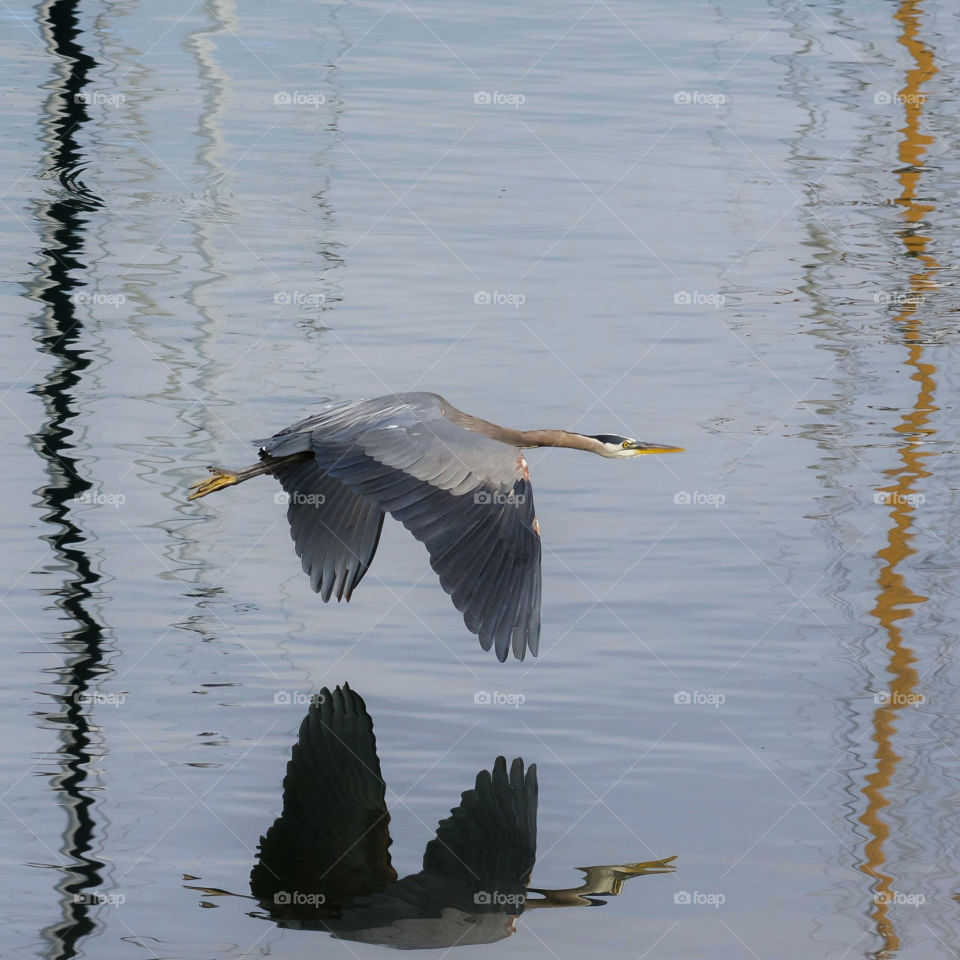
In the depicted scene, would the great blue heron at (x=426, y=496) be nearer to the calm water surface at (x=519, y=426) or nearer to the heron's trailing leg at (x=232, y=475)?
the heron's trailing leg at (x=232, y=475)

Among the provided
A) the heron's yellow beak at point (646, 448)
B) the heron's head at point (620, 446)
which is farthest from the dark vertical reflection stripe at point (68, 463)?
the heron's yellow beak at point (646, 448)

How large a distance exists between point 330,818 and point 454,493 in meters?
1.55

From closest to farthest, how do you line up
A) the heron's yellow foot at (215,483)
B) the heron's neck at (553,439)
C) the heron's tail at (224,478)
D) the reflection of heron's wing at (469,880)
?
the reflection of heron's wing at (469,880) < the heron's tail at (224,478) < the heron's yellow foot at (215,483) < the heron's neck at (553,439)

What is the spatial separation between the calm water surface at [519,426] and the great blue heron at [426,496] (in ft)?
1.03

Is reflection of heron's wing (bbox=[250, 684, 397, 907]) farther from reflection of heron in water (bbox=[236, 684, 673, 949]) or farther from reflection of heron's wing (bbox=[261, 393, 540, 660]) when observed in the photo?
reflection of heron's wing (bbox=[261, 393, 540, 660])

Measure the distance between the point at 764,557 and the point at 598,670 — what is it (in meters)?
1.49

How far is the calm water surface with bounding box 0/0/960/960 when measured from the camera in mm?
6418

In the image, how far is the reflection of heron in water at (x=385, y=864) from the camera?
5.93 m

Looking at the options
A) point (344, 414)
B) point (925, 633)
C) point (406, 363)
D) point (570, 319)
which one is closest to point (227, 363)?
point (406, 363)

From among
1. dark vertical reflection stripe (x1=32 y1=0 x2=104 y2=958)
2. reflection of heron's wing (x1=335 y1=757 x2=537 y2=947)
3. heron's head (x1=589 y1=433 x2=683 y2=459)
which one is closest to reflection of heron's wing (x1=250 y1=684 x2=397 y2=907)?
reflection of heron's wing (x1=335 y1=757 x2=537 y2=947)

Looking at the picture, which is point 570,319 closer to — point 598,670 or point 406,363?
point 406,363

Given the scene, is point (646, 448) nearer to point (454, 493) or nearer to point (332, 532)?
point (332, 532)

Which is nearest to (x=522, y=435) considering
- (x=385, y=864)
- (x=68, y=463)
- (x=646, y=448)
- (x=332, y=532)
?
(x=646, y=448)

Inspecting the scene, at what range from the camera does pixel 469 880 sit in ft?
20.3
